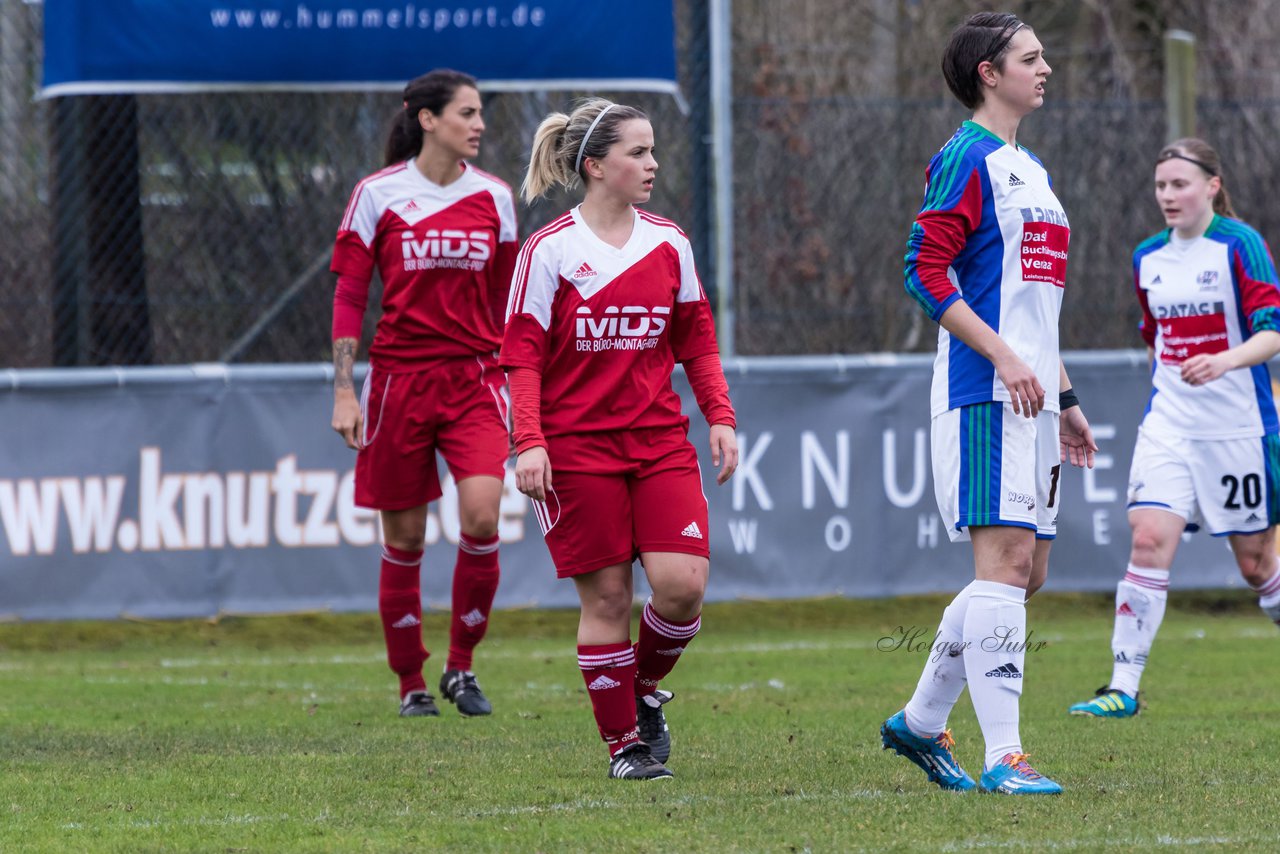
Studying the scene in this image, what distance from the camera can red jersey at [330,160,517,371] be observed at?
712 cm

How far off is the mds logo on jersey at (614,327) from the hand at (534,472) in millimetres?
372

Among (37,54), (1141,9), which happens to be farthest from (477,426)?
(1141,9)

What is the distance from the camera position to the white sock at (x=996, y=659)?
4.91 meters

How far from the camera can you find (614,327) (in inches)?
210

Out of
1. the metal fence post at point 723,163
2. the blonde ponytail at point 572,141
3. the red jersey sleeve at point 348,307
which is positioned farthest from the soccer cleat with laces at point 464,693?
the metal fence post at point 723,163

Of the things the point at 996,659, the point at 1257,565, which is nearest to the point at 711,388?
the point at 996,659

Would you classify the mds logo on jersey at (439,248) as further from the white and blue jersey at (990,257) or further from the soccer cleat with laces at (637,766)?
the white and blue jersey at (990,257)

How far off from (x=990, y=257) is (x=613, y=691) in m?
1.63

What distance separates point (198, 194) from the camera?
11.1 metres

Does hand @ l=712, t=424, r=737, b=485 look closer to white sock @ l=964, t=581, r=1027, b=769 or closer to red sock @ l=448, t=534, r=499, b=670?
white sock @ l=964, t=581, r=1027, b=769

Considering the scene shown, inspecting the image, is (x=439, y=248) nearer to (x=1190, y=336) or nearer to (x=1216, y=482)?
(x=1190, y=336)

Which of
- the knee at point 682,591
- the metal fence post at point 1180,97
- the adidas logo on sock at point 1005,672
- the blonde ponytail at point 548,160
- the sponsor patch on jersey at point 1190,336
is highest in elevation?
the metal fence post at point 1180,97

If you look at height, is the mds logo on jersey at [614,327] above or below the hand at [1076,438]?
above

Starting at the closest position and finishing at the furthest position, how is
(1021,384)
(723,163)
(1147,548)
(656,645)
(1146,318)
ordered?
(1021,384)
(656,645)
(1147,548)
(1146,318)
(723,163)
